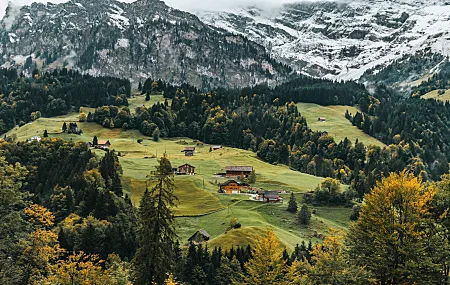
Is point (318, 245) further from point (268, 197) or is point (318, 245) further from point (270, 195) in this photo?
point (270, 195)

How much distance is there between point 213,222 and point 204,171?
48013 mm

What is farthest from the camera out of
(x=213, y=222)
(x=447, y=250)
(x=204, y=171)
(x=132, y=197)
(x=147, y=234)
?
(x=204, y=171)

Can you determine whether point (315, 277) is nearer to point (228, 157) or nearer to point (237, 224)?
point (237, 224)

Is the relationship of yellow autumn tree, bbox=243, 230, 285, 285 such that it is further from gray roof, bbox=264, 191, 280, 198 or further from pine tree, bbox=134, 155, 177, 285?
gray roof, bbox=264, 191, 280, 198

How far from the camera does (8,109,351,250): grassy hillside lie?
92.4m

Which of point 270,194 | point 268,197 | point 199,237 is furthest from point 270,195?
point 199,237

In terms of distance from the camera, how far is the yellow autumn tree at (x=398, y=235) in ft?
102

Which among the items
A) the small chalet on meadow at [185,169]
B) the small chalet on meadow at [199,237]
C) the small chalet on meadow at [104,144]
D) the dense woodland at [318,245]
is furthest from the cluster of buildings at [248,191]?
the dense woodland at [318,245]

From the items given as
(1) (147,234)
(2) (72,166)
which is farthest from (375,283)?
(2) (72,166)

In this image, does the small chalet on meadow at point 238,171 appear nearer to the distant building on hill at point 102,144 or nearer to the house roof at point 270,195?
the house roof at point 270,195

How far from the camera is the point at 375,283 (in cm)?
3194

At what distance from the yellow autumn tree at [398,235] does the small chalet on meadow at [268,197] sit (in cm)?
7986

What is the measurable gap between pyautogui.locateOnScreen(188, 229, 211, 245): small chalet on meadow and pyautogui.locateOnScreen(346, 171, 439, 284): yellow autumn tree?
54.4m

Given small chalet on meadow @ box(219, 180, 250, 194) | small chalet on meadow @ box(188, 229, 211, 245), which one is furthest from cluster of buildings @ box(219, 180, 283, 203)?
small chalet on meadow @ box(188, 229, 211, 245)
